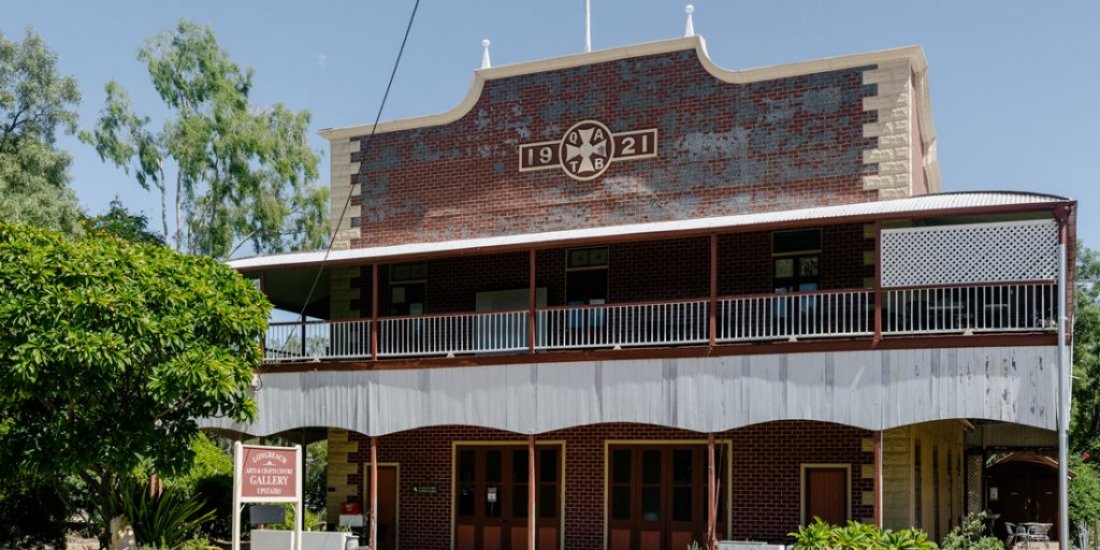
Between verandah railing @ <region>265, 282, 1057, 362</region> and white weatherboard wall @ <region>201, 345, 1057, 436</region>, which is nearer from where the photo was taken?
white weatherboard wall @ <region>201, 345, 1057, 436</region>

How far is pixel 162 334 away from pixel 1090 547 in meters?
Answer: 21.4

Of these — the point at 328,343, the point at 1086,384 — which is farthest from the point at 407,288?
the point at 1086,384

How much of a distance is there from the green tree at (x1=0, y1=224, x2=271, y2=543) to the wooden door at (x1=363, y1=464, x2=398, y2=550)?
4.01 meters

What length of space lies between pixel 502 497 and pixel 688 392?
5329mm

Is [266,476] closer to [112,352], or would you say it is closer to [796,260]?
[112,352]

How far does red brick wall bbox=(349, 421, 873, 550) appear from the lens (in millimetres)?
20516

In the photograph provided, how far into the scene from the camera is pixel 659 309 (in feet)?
68.4

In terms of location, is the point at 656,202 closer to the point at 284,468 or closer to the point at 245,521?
the point at 284,468

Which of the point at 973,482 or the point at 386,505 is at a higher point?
the point at 386,505

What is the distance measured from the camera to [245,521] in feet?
83.5

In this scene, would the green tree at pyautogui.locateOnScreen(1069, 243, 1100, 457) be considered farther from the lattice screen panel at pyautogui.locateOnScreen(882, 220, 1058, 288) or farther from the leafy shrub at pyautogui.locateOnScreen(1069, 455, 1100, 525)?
the lattice screen panel at pyautogui.locateOnScreen(882, 220, 1058, 288)

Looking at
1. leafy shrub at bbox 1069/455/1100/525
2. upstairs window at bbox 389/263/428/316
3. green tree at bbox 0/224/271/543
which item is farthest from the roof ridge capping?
leafy shrub at bbox 1069/455/1100/525

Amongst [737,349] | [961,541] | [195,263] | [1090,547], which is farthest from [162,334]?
[1090,547]

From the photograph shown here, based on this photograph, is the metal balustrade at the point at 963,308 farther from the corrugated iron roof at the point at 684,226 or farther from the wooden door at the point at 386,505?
the wooden door at the point at 386,505
